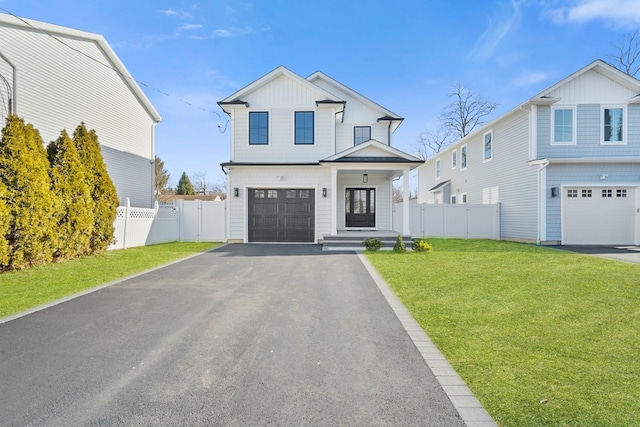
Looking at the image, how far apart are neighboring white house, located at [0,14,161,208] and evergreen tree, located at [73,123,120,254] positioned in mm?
3264

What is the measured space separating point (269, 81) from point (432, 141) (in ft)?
81.1

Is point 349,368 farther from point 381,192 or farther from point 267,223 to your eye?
point 381,192

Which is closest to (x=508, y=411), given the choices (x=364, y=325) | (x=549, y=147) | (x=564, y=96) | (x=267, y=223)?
(x=364, y=325)

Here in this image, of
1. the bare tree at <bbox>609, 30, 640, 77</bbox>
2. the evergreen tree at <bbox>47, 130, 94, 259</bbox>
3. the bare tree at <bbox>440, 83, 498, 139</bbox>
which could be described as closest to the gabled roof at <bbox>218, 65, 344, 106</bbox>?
the evergreen tree at <bbox>47, 130, 94, 259</bbox>

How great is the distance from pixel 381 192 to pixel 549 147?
704cm

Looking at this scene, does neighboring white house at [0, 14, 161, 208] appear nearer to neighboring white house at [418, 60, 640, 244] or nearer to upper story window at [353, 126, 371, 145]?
upper story window at [353, 126, 371, 145]

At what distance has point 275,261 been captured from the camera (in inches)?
345

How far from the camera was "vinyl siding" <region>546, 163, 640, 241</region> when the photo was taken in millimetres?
12266

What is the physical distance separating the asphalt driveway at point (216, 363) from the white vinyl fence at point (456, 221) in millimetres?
11226

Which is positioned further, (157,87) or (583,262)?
(157,87)

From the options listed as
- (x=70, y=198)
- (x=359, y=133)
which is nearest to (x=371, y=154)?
(x=359, y=133)

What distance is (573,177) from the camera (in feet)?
40.6

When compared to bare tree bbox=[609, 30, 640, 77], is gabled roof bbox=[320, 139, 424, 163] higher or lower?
lower

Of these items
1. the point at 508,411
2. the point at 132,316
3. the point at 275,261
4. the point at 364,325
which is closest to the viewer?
the point at 508,411
